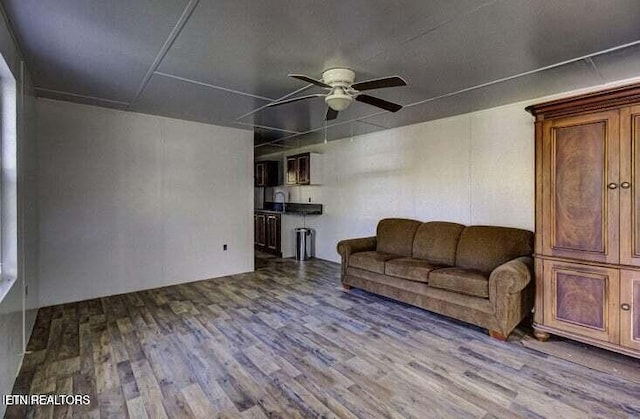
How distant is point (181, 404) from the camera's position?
1931 millimetres

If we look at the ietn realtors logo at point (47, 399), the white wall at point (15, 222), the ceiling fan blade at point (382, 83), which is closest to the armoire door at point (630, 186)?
the ceiling fan blade at point (382, 83)

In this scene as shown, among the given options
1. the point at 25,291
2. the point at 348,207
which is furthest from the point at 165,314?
the point at 348,207

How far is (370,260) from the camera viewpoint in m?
3.98

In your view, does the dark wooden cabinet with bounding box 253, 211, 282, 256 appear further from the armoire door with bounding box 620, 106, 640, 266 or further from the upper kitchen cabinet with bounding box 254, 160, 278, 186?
the armoire door with bounding box 620, 106, 640, 266

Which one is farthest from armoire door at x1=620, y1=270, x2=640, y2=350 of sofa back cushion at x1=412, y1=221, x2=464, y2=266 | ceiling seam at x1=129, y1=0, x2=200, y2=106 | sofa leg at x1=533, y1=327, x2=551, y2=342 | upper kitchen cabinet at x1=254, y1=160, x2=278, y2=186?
upper kitchen cabinet at x1=254, y1=160, x2=278, y2=186

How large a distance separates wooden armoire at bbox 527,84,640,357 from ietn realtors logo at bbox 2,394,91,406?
3.67 m

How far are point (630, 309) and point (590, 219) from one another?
730mm

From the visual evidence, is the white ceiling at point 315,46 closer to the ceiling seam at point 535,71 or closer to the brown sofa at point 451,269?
the ceiling seam at point 535,71

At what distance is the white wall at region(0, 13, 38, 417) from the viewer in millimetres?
1974

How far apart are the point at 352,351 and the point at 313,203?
429cm

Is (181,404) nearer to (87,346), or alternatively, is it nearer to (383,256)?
(87,346)

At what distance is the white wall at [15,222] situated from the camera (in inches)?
77.7

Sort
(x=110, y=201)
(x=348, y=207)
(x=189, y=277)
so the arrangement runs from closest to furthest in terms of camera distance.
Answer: (x=110, y=201) < (x=189, y=277) < (x=348, y=207)

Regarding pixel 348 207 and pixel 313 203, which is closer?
pixel 348 207
